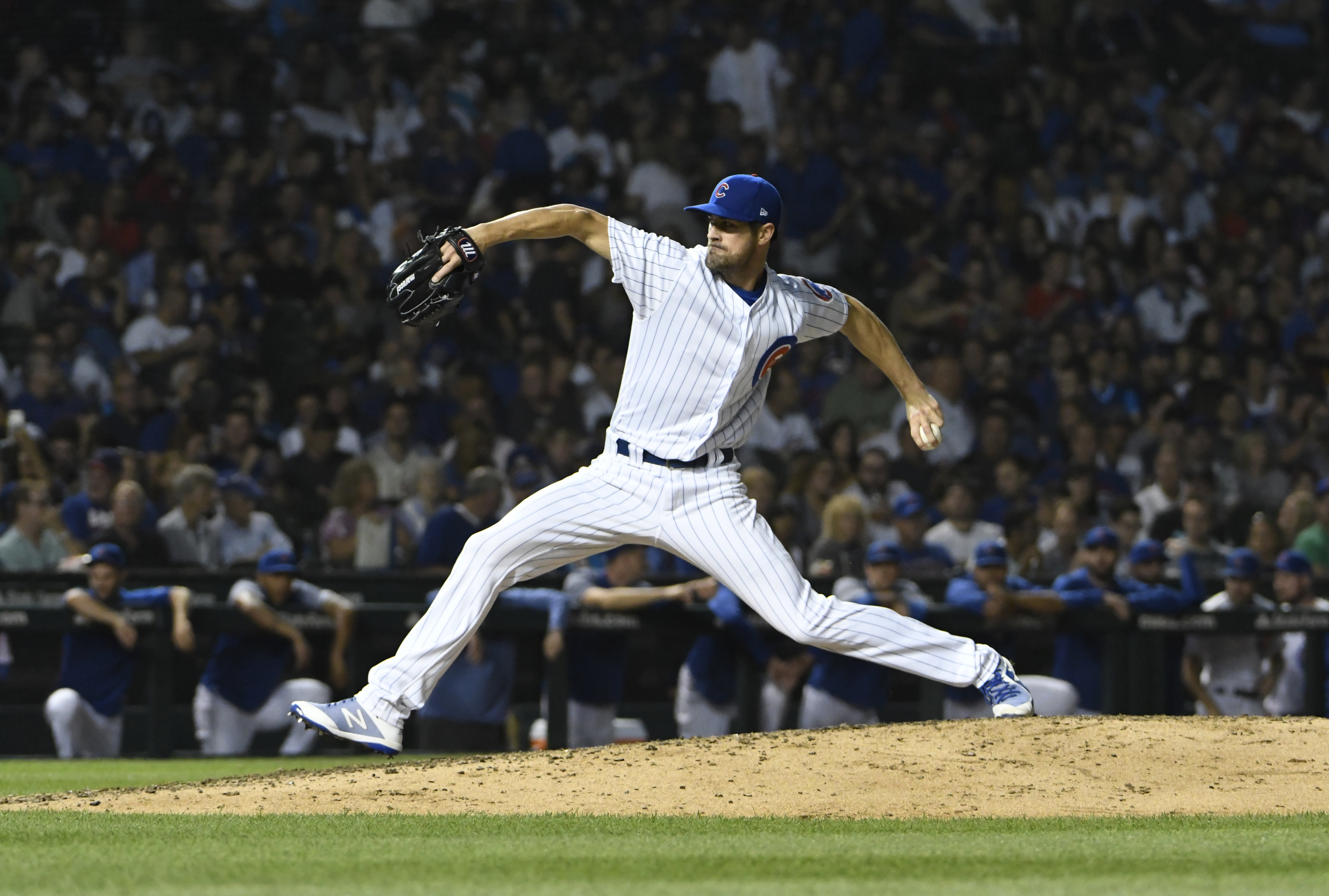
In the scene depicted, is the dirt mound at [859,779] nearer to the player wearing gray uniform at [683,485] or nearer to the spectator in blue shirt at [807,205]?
the player wearing gray uniform at [683,485]

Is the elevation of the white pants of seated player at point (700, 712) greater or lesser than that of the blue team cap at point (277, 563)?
lesser

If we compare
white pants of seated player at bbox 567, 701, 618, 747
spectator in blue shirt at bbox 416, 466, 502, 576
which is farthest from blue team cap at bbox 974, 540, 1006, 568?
spectator in blue shirt at bbox 416, 466, 502, 576

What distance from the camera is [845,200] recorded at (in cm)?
1404

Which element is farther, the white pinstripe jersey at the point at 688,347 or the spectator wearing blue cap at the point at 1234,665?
the spectator wearing blue cap at the point at 1234,665

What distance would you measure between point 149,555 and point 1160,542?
5.53 m

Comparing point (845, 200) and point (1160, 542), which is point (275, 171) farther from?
point (1160, 542)

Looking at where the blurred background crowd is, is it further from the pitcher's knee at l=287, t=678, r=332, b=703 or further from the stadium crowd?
the pitcher's knee at l=287, t=678, r=332, b=703

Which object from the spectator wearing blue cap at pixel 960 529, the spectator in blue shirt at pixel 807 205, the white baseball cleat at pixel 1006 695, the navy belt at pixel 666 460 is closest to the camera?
the navy belt at pixel 666 460

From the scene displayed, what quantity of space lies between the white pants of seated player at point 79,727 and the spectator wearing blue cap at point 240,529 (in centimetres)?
122

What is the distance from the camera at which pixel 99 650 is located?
352 inches

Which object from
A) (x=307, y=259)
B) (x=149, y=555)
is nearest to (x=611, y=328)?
(x=307, y=259)

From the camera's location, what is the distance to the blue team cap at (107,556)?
8812mm

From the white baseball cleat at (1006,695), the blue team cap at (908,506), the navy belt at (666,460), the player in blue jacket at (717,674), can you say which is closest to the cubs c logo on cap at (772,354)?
the navy belt at (666,460)

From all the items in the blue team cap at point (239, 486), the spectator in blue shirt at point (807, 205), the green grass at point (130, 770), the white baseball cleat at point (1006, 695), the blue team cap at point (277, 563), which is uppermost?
the spectator in blue shirt at point (807, 205)
